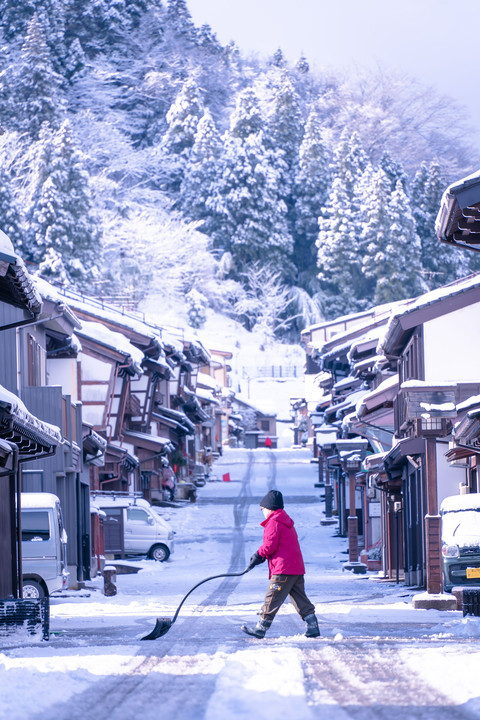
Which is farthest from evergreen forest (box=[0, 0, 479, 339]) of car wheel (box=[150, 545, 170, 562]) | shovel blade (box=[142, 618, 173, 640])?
shovel blade (box=[142, 618, 173, 640])

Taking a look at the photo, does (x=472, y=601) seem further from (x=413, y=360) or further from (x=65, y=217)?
(x=65, y=217)

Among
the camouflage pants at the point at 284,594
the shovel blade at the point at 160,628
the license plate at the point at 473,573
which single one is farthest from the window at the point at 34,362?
the camouflage pants at the point at 284,594

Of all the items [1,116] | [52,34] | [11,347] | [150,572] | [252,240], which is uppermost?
[52,34]

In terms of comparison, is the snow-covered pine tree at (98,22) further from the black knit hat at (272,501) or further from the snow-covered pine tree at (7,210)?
the black knit hat at (272,501)

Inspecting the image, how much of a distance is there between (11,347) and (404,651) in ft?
43.1

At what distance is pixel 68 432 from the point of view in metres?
24.5

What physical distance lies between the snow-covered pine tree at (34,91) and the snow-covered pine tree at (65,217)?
880cm

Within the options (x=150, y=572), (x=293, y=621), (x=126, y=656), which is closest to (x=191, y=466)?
(x=150, y=572)

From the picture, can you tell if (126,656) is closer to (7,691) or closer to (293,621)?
(7,691)

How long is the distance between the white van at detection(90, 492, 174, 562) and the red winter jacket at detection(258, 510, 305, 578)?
20.5 meters

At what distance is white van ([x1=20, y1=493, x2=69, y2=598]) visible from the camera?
61.8 ft

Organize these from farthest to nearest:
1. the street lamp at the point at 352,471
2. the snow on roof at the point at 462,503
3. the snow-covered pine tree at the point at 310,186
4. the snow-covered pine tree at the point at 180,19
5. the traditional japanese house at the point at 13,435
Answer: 1. the snow-covered pine tree at the point at 180,19
2. the snow-covered pine tree at the point at 310,186
3. the street lamp at the point at 352,471
4. the snow on roof at the point at 462,503
5. the traditional japanese house at the point at 13,435

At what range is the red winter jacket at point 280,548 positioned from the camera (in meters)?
10.4

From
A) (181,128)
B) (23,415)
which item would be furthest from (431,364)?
(181,128)
